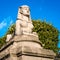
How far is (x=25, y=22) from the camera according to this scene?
14984mm

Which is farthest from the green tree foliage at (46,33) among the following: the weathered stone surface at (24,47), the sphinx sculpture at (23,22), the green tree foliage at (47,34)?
the weathered stone surface at (24,47)

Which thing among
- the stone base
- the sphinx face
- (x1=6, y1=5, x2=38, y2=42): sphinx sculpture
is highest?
the sphinx face

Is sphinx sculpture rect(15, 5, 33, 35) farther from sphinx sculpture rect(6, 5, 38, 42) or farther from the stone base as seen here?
the stone base

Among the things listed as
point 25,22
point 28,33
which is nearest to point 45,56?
point 28,33

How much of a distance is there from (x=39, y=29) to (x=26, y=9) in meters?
22.5

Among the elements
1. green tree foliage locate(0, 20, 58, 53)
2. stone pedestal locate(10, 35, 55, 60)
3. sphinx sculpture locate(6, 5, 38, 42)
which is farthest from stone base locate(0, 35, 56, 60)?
green tree foliage locate(0, 20, 58, 53)

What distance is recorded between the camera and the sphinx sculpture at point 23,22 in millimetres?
14455

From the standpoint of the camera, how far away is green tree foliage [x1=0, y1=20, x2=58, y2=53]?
1421 inches

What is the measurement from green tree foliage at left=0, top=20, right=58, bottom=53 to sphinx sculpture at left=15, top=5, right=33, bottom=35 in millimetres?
20396

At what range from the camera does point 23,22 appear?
14945mm

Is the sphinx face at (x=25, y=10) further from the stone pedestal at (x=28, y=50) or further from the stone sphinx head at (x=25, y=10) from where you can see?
the stone pedestal at (x=28, y=50)

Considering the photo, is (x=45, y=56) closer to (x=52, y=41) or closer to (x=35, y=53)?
(x=35, y=53)

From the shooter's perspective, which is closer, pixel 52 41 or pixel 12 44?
pixel 12 44

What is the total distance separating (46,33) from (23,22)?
2274cm
